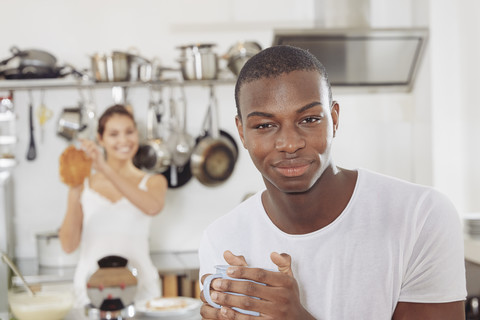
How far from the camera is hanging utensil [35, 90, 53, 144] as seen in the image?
3.12 metres

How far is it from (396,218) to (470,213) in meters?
1.89

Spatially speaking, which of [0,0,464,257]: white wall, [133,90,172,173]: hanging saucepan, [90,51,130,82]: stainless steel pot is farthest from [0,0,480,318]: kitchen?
[90,51,130,82]: stainless steel pot

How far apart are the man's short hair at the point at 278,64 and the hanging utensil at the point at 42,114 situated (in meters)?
2.37

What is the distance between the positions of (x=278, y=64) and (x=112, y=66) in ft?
6.75

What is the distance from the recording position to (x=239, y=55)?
2840 millimetres

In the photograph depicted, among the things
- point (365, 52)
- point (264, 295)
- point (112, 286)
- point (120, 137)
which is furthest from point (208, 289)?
point (365, 52)

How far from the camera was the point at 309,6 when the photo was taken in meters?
3.26

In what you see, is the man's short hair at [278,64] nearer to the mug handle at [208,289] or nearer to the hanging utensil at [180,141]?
the mug handle at [208,289]

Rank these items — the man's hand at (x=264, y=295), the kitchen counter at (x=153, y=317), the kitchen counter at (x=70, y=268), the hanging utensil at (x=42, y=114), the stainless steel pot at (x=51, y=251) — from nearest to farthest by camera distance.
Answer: the man's hand at (x=264, y=295) → the kitchen counter at (x=153, y=317) → the kitchen counter at (x=70, y=268) → the stainless steel pot at (x=51, y=251) → the hanging utensil at (x=42, y=114)

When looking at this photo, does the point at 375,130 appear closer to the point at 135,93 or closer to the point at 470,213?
the point at 470,213

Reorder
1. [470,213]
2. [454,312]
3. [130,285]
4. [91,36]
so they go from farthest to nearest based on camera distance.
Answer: [91,36] < [470,213] < [130,285] < [454,312]

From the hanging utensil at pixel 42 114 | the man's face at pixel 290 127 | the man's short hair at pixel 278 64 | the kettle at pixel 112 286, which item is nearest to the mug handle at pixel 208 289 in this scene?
the man's face at pixel 290 127

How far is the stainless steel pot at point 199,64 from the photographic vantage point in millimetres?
2889

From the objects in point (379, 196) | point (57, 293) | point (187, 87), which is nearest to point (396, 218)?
point (379, 196)
